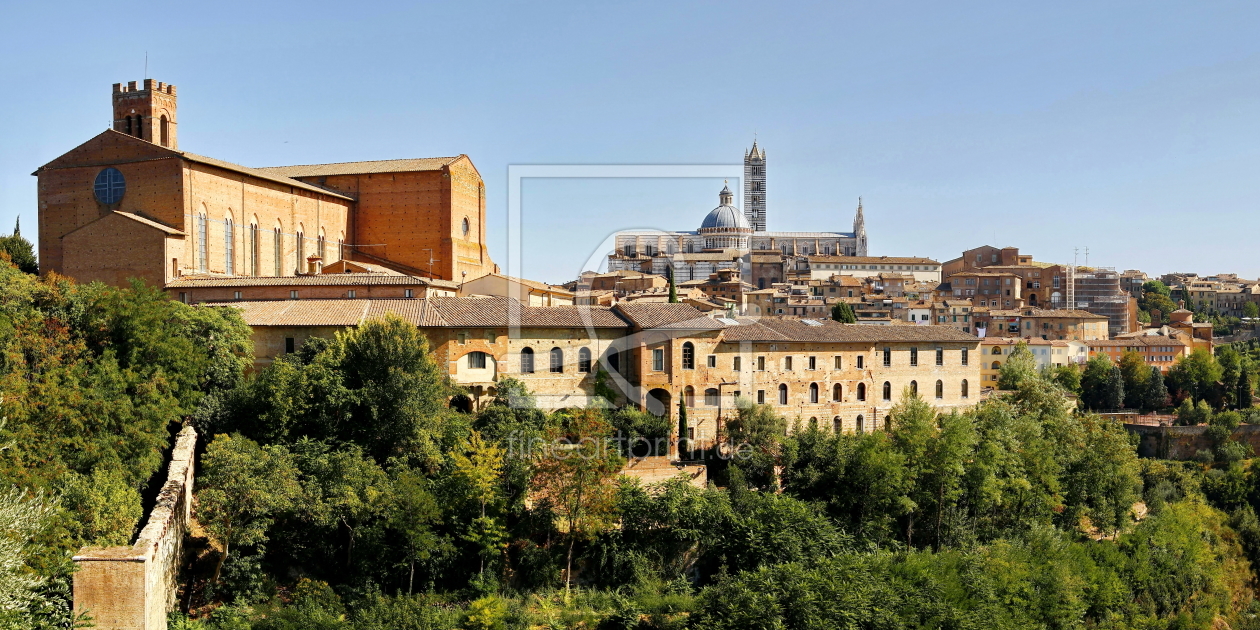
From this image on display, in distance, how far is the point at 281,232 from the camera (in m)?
34.4

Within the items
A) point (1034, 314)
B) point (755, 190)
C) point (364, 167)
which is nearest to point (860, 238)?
point (755, 190)

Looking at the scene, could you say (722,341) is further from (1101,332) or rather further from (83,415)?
(1101,332)

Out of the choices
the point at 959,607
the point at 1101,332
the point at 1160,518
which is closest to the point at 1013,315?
the point at 1101,332

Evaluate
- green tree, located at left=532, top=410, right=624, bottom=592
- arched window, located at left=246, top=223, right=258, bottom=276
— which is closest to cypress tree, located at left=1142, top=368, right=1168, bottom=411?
green tree, located at left=532, top=410, right=624, bottom=592

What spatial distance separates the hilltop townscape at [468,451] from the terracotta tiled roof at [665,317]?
0.13 metres

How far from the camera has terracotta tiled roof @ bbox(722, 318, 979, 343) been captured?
2864cm

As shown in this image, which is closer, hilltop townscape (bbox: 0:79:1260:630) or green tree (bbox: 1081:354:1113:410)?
hilltop townscape (bbox: 0:79:1260:630)

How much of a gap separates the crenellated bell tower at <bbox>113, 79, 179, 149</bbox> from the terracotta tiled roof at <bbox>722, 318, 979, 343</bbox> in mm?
23234

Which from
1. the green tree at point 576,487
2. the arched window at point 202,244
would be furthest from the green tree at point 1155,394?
the arched window at point 202,244

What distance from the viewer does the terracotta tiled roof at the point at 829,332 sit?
2864 cm

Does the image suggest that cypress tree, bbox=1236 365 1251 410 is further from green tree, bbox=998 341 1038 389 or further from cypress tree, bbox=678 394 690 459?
cypress tree, bbox=678 394 690 459

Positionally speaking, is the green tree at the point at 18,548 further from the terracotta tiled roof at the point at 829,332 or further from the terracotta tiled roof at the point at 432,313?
the terracotta tiled roof at the point at 829,332

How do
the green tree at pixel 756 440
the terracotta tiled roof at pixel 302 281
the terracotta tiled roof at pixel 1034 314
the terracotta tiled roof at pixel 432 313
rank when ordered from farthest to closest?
the terracotta tiled roof at pixel 1034 314 → the terracotta tiled roof at pixel 302 281 → the terracotta tiled roof at pixel 432 313 → the green tree at pixel 756 440

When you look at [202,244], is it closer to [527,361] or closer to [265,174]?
[265,174]
